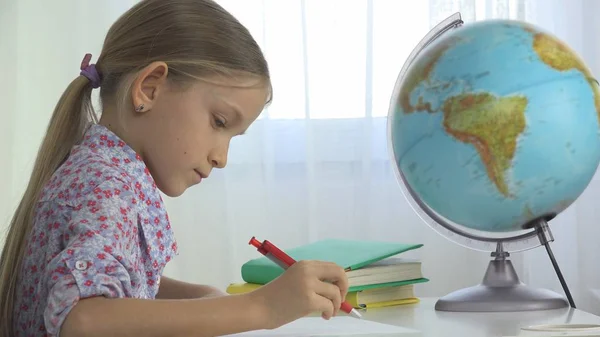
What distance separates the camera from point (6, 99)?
2205 mm

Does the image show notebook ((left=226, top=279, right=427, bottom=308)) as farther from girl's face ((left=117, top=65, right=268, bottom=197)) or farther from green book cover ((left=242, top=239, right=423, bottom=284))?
girl's face ((left=117, top=65, right=268, bottom=197))

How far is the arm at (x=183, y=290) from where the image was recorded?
3.87ft

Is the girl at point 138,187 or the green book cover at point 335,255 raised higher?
the girl at point 138,187

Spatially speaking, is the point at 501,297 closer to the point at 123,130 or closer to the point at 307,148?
the point at 123,130

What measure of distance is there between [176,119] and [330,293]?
285mm

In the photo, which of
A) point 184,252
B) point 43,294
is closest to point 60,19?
point 184,252

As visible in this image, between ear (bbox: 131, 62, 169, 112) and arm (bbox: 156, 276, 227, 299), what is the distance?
1.06 feet

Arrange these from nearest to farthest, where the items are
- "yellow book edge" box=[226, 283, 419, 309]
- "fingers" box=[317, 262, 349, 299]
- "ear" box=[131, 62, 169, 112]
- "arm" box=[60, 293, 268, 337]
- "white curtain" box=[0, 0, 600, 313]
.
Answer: "arm" box=[60, 293, 268, 337], "fingers" box=[317, 262, 349, 299], "ear" box=[131, 62, 169, 112], "yellow book edge" box=[226, 283, 419, 309], "white curtain" box=[0, 0, 600, 313]

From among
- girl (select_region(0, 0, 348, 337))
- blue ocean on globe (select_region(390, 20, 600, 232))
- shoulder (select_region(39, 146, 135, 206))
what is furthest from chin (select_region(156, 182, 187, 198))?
blue ocean on globe (select_region(390, 20, 600, 232))

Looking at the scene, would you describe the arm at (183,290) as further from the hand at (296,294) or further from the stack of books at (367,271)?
the hand at (296,294)

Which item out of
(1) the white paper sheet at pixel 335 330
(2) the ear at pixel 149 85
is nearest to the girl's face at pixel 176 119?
(2) the ear at pixel 149 85

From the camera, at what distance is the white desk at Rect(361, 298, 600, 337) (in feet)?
2.96

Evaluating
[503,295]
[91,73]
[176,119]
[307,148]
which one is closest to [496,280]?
[503,295]

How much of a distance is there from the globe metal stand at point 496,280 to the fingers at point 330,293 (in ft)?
1.04
